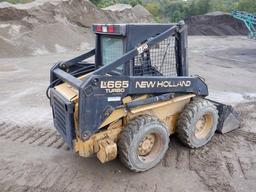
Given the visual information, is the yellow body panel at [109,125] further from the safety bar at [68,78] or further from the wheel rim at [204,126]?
the wheel rim at [204,126]

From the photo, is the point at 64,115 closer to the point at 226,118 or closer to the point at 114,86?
the point at 114,86

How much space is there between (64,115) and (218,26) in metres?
25.0

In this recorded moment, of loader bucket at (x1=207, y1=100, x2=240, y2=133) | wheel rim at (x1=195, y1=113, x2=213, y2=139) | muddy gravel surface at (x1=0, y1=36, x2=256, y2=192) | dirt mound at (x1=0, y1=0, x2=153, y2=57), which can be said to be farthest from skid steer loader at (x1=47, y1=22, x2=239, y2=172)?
dirt mound at (x1=0, y1=0, x2=153, y2=57)

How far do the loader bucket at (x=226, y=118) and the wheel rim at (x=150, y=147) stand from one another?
56.7 inches

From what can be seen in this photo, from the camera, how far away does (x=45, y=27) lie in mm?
16188

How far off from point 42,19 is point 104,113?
14388 millimetres

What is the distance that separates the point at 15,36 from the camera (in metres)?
15.0

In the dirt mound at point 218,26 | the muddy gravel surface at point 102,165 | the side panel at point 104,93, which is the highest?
the dirt mound at point 218,26

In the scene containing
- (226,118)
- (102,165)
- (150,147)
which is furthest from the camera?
(226,118)

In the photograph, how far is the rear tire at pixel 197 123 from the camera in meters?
4.36

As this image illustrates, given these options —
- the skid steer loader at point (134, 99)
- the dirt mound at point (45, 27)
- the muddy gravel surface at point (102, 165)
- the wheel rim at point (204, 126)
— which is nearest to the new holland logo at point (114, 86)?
the skid steer loader at point (134, 99)

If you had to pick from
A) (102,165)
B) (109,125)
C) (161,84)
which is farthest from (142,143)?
(161,84)

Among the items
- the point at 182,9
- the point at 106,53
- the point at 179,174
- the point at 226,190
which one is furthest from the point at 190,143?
the point at 182,9

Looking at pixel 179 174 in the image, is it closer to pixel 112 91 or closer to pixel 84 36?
pixel 112 91
